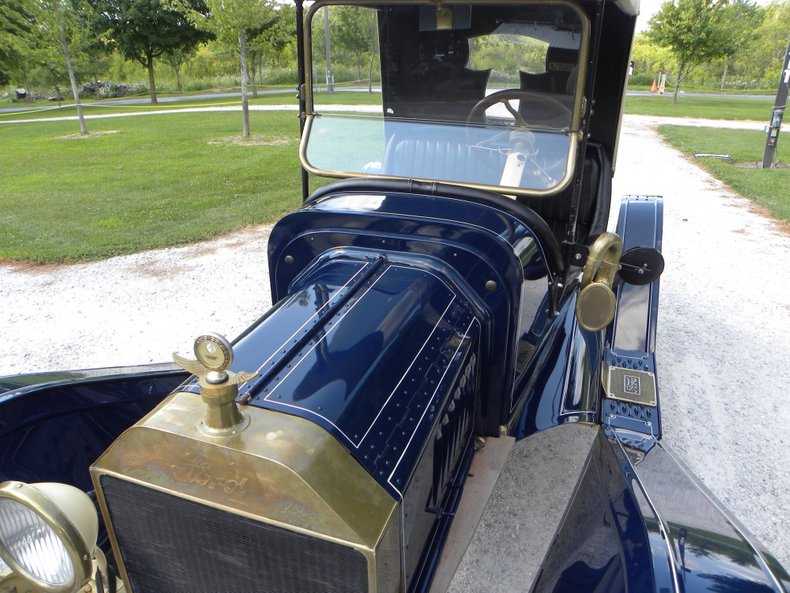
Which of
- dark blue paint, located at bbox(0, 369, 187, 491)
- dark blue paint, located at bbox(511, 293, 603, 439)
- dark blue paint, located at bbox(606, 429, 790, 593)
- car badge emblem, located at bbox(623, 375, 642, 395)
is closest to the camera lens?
dark blue paint, located at bbox(606, 429, 790, 593)

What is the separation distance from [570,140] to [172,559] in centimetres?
201

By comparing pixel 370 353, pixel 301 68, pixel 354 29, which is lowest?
pixel 370 353

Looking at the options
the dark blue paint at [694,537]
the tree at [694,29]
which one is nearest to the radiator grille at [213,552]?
the dark blue paint at [694,537]

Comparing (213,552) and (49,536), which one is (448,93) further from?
(49,536)

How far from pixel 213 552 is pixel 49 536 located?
1.17 ft

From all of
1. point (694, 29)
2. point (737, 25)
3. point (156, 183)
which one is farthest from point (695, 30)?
point (156, 183)

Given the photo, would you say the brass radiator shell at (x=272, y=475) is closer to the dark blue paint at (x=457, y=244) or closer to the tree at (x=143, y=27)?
the dark blue paint at (x=457, y=244)

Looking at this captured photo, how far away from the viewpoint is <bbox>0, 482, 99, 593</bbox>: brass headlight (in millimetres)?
1163

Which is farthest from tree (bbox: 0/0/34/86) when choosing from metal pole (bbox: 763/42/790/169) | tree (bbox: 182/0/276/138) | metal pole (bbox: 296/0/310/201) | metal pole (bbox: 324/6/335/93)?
metal pole (bbox: 763/42/790/169)

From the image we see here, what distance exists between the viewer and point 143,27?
100ft

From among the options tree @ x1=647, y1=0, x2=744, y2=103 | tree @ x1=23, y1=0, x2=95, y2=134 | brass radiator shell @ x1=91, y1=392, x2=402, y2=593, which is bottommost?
brass radiator shell @ x1=91, y1=392, x2=402, y2=593

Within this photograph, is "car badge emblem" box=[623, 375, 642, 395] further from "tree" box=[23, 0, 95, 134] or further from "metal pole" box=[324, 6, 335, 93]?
"tree" box=[23, 0, 95, 134]

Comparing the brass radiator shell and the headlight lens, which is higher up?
the brass radiator shell

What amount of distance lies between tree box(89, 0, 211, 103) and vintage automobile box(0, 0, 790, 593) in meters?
31.6
